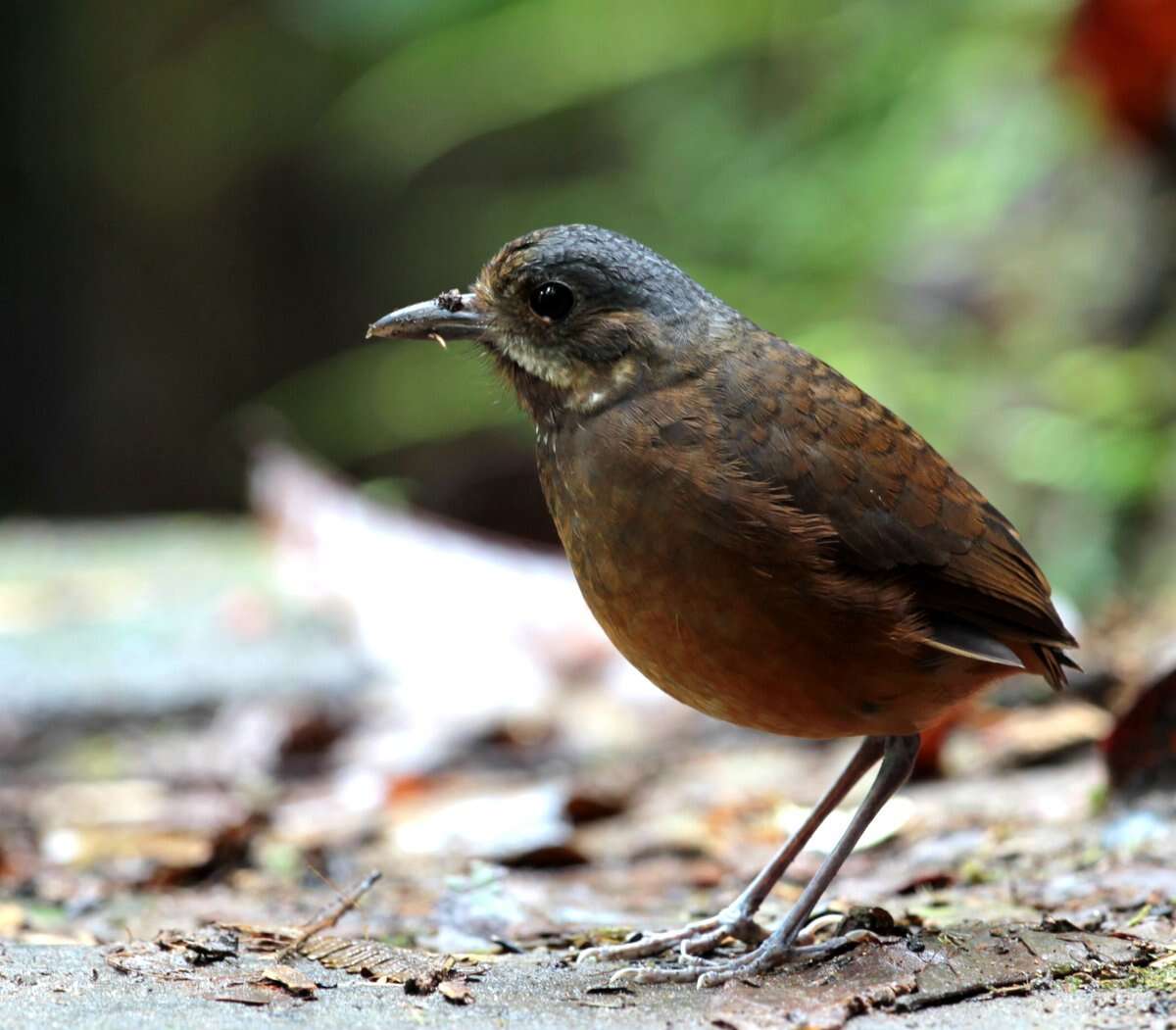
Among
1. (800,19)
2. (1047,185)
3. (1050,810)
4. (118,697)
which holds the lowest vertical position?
(118,697)

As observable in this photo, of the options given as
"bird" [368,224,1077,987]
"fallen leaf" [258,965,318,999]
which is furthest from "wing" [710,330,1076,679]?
"fallen leaf" [258,965,318,999]

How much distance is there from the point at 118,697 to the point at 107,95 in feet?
26.2

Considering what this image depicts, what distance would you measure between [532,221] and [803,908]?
7846 millimetres

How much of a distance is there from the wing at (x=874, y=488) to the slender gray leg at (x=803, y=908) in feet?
1.21

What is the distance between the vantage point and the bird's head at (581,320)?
11.0 ft

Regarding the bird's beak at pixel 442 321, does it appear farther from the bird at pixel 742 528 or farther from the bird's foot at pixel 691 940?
the bird's foot at pixel 691 940

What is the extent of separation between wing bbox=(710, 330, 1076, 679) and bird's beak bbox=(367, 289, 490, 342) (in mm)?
580

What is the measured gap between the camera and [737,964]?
120 inches

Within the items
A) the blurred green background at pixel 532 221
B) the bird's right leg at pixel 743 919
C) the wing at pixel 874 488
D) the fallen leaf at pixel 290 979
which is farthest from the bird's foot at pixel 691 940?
the blurred green background at pixel 532 221

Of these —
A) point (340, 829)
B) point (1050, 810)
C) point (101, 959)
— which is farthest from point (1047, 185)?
point (101, 959)

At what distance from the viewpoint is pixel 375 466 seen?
37.3 ft

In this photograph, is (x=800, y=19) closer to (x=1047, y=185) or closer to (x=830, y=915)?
(x=1047, y=185)

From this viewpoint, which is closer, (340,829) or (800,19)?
(340,829)

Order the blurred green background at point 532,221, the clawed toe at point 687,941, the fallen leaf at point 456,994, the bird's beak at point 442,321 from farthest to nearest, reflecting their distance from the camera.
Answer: the blurred green background at point 532,221 < the bird's beak at point 442,321 < the clawed toe at point 687,941 < the fallen leaf at point 456,994
